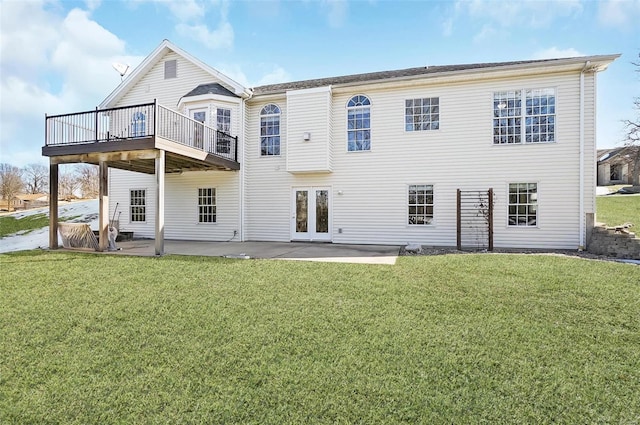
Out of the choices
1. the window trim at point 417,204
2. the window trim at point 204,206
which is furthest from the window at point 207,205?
the window trim at point 417,204

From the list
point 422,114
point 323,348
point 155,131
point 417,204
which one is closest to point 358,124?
point 422,114

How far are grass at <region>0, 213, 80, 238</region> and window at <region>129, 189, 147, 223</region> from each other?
7.61 metres

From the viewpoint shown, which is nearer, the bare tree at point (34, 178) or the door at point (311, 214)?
the door at point (311, 214)

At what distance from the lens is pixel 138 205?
14.4 meters

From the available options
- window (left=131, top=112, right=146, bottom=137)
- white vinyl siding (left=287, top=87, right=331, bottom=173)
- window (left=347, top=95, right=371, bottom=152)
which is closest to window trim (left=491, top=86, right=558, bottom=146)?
window (left=347, top=95, right=371, bottom=152)

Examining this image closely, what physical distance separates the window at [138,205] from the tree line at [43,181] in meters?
28.4

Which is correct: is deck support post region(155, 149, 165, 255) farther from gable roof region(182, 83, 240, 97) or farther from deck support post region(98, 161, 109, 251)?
gable roof region(182, 83, 240, 97)

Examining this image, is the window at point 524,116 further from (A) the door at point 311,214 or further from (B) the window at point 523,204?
(A) the door at point 311,214

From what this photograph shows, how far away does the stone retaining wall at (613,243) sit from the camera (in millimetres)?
8594

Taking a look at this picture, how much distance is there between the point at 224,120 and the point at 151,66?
456cm

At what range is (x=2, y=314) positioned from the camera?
4758mm

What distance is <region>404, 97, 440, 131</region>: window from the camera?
11.3 meters

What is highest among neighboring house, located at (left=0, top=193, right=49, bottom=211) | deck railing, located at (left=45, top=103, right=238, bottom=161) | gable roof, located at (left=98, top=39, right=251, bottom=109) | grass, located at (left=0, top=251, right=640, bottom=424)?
gable roof, located at (left=98, top=39, right=251, bottom=109)

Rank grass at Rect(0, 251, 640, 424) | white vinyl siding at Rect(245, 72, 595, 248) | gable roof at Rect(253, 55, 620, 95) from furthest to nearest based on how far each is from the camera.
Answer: white vinyl siding at Rect(245, 72, 595, 248) → gable roof at Rect(253, 55, 620, 95) → grass at Rect(0, 251, 640, 424)
